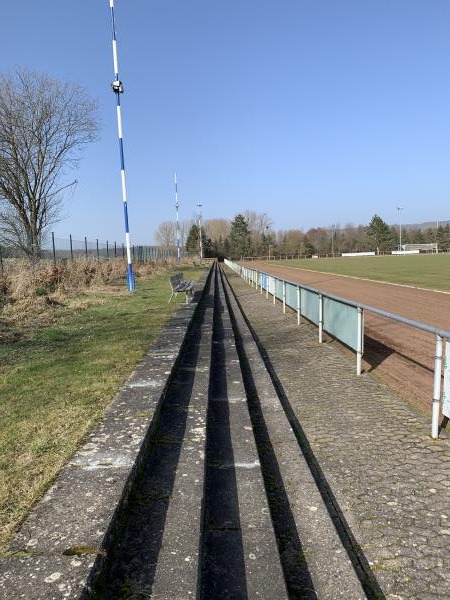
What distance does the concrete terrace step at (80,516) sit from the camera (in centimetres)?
186

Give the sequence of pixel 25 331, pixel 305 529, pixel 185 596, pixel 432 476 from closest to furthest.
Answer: pixel 185 596 → pixel 305 529 → pixel 432 476 → pixel 25 331

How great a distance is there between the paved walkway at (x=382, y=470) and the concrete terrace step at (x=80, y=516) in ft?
4.73

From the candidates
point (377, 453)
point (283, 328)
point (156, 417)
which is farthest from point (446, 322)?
point (156, 417)

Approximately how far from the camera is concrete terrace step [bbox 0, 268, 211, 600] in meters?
1.86

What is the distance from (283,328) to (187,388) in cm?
582

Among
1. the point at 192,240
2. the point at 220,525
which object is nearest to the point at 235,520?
the point at 220,525

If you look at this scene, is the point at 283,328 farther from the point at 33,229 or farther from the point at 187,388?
the point at 33,229

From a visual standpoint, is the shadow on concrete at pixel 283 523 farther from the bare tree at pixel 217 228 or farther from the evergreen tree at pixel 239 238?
the bare tree at pixel 217 228

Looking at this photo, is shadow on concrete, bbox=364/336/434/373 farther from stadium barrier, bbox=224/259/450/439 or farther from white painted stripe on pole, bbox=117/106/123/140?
white painted stripe on pole, bbox=117/106/123/140

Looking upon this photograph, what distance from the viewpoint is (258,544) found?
2480 millimetres

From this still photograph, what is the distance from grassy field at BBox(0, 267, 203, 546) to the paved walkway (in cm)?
197

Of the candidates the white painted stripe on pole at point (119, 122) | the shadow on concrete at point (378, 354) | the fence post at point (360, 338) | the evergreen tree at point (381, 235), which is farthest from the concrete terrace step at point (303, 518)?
the evergreen tree at point (381, 235)

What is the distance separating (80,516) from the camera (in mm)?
2314

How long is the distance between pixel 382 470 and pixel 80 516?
7.60 ft
